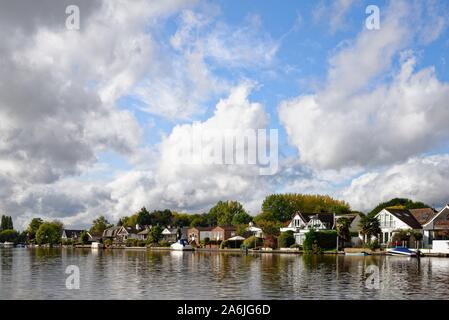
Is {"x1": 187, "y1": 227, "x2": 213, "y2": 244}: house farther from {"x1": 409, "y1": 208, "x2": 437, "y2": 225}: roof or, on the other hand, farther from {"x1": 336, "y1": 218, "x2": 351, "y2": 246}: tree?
{"x1": 409, "y1": 208, "x2": 437, "y2": 225}: roof

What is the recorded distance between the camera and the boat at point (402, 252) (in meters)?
76.2

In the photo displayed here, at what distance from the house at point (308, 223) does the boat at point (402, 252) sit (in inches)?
1048

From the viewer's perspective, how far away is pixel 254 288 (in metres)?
35.4

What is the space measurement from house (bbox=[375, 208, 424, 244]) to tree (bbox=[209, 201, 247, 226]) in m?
65.8

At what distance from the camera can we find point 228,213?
17762 centimetres

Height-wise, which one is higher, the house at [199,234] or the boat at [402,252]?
the boat at [402,252]

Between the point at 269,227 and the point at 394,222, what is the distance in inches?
1257

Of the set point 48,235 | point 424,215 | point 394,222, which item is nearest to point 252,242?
point 394,222

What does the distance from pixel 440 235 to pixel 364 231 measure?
12172mm

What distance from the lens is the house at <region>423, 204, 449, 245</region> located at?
86125 mm

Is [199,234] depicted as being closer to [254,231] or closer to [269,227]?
[254,231]

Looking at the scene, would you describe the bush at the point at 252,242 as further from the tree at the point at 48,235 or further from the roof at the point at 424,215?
the tree at the point at 48,235

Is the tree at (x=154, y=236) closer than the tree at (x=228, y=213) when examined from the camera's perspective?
Yes

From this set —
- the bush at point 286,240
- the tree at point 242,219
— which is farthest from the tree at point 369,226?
the tree at point 242,219
